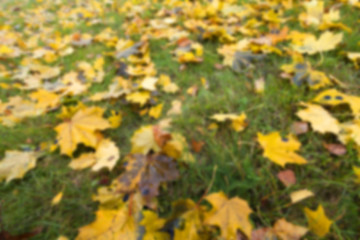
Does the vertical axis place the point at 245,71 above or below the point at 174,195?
above

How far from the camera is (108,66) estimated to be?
1.86 metres

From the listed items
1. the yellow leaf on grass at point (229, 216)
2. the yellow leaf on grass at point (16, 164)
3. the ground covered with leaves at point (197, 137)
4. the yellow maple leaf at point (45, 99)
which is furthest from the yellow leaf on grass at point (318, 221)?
the yellow maple leaf at point (45, 99)

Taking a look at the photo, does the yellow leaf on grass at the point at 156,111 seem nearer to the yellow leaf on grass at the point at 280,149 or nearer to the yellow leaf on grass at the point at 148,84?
the yellow leaf on grass at the point at 148,84

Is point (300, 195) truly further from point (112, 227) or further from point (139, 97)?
point (139, 97)

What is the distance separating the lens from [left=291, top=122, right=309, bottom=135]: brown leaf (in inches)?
40.0

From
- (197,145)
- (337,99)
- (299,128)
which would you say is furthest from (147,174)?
(337,99)

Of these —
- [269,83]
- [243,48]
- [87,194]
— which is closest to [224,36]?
→ [243,48]

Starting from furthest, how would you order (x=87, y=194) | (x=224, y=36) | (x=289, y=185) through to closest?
(x=224, y=36) → (x=87, y=194) → (x=289, y=185)

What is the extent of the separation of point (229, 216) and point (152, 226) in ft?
1.04

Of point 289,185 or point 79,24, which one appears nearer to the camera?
point 289,185

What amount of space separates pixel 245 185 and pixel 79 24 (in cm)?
321

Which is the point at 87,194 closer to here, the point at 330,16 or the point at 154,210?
the point at 154,210

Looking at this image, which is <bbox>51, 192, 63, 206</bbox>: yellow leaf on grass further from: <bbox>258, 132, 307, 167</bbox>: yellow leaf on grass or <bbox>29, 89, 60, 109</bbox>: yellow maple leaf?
<bbox>258, 132, 307, 167</bbox>: yellow leaf on grass

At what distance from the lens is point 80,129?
1.16m
